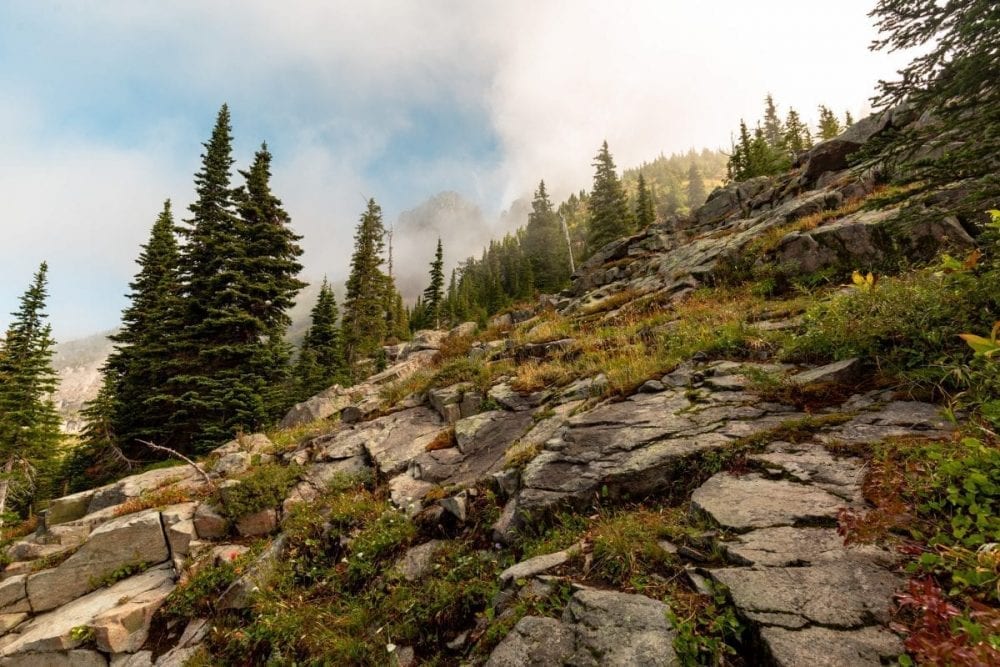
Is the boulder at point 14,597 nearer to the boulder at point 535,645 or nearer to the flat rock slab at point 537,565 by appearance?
the flat rock slab at point 537,565

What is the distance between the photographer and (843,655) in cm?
243

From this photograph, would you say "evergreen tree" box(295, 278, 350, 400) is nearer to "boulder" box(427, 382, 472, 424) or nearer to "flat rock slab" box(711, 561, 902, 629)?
"boulder" box(427, 382, 472, 424)

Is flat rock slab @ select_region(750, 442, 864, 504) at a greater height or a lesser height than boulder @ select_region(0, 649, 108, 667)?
greater

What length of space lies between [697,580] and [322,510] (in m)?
7.57

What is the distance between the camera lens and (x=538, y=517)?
5.33m

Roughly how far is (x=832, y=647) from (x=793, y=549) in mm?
896

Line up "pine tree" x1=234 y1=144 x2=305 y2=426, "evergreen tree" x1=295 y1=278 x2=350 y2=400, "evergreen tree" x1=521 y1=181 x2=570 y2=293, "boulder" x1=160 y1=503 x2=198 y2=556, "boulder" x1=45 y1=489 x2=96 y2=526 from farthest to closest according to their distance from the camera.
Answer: "evergreen tree" x1=521 y1=181 x2=570 y2=293, "evergreen tree" x1=295 y1=278 x2=350 y2=400, "pine tree" x1=234 y1=144 x2=305 y2=426, "boulder" x1=45 y1=489 x2=96 y2=526, "boulder" x1=160 y1=503 x2=198 y2=556

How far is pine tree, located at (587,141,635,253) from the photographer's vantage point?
163 ft

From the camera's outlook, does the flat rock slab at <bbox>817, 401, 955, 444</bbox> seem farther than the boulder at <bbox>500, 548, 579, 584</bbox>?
No

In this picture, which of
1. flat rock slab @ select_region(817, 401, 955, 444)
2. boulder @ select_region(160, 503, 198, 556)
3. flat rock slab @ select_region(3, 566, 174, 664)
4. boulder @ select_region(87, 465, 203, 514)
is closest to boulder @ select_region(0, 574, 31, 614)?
flat rock slab @ select_region(3, 566, 174, 664)

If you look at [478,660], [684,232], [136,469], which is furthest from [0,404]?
[684,232]

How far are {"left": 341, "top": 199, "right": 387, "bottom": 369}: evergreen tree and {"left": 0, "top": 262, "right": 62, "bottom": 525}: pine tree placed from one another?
20.0 m

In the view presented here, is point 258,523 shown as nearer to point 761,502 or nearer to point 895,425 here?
point 761,502

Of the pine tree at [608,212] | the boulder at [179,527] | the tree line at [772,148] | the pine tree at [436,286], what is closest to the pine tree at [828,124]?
the tree line at [772,148]
